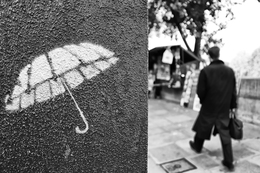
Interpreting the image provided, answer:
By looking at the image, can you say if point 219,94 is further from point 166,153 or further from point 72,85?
point 72,85

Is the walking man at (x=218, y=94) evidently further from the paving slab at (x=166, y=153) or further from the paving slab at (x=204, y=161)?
the paving slab at (x=166, y=153)

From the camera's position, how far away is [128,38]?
139cm

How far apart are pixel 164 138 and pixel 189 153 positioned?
892 mm

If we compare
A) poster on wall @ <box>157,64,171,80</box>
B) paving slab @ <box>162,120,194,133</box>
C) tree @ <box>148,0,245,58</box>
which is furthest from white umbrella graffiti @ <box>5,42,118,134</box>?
poster on wall @ <box>157,64,171,80</box>

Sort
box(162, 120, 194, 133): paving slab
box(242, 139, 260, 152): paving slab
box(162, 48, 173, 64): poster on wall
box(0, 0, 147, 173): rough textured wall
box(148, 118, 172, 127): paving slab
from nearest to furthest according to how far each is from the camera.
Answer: box(0, 0, 147, 173): rough textured wall
box(242, 139, 260, 152): paving slab
box(162, 120, 194, 133): paving slab
box(148, 118, 172, 127): paving slab
box(162, 48, 173, 64): poster on wall

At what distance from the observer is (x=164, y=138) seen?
423cm

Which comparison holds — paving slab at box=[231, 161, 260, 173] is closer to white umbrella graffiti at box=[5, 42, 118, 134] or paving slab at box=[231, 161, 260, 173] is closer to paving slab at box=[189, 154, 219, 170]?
paving slab at box=[189, 154, 219, 170]

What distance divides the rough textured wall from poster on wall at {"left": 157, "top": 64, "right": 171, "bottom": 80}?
788 cm

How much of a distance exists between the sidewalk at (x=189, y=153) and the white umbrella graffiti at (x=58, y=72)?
2217 millimetres

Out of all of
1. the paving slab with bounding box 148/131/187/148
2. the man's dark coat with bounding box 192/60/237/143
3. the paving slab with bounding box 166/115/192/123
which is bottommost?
the paving slab with bounding box 166/115/192/123

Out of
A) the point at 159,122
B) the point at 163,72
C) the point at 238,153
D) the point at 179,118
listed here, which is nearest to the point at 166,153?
the point at 238,153

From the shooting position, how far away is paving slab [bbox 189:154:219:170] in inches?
115

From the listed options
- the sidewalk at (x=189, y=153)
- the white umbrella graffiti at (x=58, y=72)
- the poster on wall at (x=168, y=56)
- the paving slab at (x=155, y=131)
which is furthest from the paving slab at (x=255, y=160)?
the poster on wall at (x=168, y=56)

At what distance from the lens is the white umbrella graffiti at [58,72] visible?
121cm
